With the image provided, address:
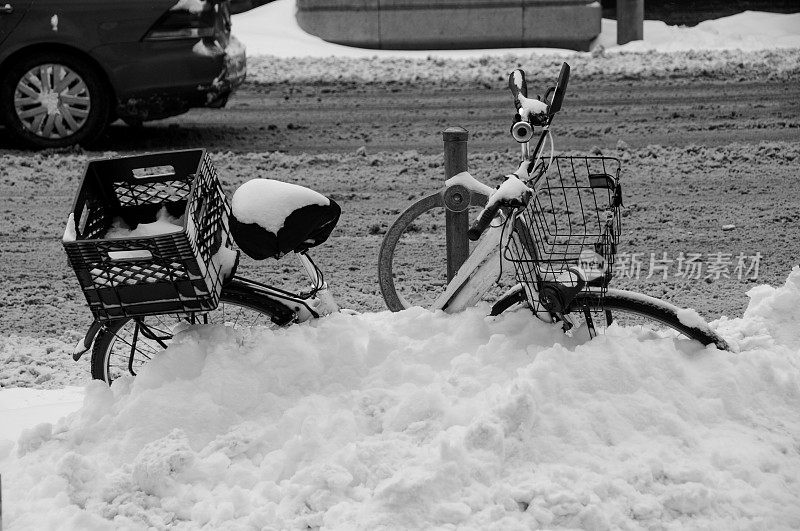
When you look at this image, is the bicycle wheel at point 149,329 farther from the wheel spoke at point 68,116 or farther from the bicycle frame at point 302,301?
the wheel spoke at point 68,116

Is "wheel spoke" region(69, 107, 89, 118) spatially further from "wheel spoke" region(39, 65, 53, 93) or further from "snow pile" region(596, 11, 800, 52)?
"snow pile" region(596, 11, 800, 52)

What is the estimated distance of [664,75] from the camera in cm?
1245

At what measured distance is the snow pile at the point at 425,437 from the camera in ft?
10.4

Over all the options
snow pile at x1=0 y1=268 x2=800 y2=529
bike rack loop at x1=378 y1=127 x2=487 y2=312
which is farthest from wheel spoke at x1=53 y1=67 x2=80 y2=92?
snow pile at x1=0 y1=268 x2=800 y2=529

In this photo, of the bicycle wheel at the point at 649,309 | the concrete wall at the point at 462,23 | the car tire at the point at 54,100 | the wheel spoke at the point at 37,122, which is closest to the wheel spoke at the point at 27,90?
the car tire at the point at 54,100

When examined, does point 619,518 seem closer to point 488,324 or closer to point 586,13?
point 488,324

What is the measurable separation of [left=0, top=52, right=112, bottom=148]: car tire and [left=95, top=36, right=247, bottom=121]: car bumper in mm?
181

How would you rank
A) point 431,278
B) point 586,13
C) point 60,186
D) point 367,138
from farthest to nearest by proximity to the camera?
point 586,13 → point 367,138 → point 60,186 → point 431,278

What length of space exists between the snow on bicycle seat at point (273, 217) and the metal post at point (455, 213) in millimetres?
926

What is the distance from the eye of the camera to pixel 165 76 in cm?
907

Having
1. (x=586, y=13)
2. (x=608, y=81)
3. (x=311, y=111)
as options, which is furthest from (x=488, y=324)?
(x=586, y=13)

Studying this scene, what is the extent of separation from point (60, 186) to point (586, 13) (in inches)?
380

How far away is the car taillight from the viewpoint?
9039 millimetres

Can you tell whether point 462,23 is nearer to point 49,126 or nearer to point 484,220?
point 49,126
